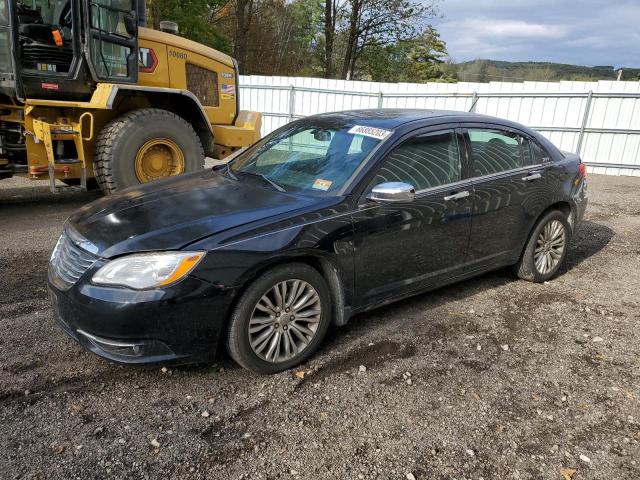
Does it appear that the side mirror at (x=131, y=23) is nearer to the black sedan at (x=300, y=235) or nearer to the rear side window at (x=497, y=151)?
the black sedan at (x=300, y=235)

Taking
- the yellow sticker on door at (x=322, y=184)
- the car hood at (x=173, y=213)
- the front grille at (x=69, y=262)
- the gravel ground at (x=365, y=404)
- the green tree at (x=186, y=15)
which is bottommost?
the gravel ground at (x=365, y=404)

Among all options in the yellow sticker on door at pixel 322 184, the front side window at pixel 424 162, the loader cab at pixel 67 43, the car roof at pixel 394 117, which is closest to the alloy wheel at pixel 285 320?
the yellow sticker on door at pixel 322 184

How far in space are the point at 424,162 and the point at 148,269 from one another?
219cm

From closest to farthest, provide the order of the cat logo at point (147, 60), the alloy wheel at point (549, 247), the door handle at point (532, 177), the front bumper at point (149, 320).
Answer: the front bumper at point (149, 320) → the door handle at point (532, 177) → the alloy wheel at point (549, 247) → the cat logo at point (147, 60)

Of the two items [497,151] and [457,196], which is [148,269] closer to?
[457,196]

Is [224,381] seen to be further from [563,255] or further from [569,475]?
[563,255]

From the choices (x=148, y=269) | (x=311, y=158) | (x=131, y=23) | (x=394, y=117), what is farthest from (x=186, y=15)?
Answer: (x=148, y=269)

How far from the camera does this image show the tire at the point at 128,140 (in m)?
6.23

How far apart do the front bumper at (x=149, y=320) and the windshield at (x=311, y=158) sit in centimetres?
111

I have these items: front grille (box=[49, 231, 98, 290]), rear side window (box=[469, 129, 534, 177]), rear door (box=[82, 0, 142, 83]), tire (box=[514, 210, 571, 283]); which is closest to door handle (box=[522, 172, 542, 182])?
rear side window (box=[469, 129, 534, 177])

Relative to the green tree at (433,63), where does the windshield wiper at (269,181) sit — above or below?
below

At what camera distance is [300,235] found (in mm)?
3000

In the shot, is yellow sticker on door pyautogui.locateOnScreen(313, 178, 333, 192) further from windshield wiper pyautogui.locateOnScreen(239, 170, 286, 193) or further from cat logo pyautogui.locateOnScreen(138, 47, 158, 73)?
cat logo pyautogui.locateOnScreen(138, 47, 158, 73)

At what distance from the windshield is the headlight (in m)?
1.05
